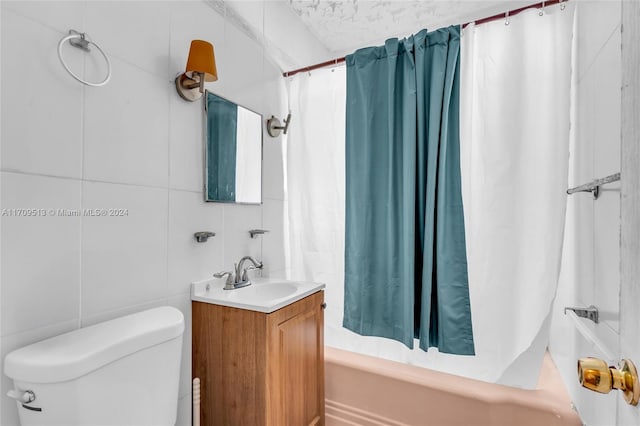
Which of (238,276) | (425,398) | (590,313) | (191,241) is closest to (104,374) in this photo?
(191,241)

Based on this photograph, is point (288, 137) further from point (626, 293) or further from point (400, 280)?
point (626, 293)

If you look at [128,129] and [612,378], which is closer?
[612,378]

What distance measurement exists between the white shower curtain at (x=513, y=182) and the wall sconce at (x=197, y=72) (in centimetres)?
116

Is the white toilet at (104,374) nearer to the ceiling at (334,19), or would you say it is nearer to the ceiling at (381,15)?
the ceiling at (334,19)

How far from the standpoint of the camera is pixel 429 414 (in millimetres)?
1434

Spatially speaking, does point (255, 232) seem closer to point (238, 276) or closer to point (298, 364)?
point (238, 276)

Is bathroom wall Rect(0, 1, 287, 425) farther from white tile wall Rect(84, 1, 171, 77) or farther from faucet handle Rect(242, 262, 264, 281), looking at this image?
faucet handle Rect(242, 262, 264, 281)

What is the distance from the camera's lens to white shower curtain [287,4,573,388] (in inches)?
52.9

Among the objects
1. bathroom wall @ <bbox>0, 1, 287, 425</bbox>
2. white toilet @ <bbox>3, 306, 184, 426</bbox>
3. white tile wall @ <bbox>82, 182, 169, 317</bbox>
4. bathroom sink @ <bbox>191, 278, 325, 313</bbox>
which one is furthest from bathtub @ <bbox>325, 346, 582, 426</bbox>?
white tile wall @ <bbox>82, 182, 169, 317</bbox>

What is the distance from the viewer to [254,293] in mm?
1567

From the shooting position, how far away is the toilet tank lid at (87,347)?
2.43ft

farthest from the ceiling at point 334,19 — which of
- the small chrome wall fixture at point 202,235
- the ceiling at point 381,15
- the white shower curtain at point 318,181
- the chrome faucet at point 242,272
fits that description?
the chrome faucet at point 242,272

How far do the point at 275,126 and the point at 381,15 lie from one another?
3.36ft

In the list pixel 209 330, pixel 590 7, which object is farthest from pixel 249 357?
pixel 590 7
